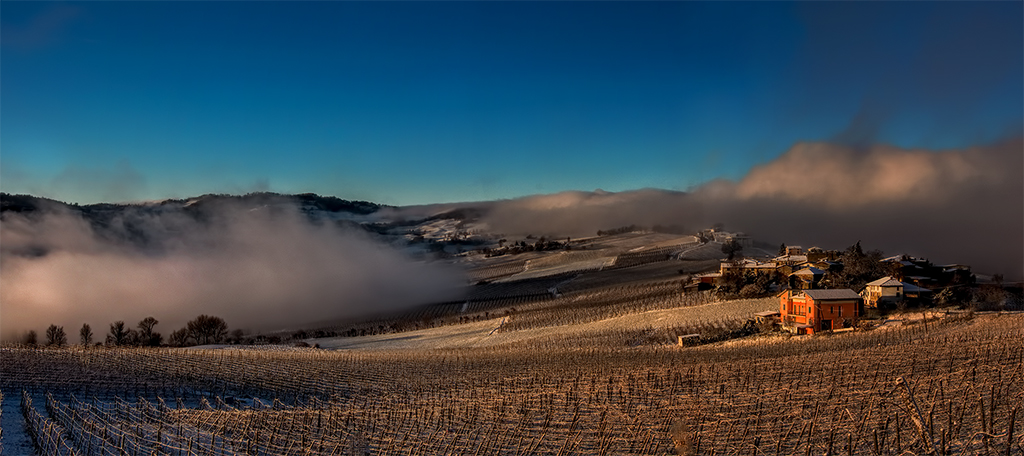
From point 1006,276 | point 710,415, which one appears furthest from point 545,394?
point 1006,276

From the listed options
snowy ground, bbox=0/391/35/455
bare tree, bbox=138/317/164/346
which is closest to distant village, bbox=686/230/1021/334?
snowy ground, bbox=0/391/35/455

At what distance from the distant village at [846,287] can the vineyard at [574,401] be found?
8436 mm

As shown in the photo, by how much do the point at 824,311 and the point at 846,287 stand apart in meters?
16.2

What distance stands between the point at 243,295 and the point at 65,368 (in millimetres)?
107001

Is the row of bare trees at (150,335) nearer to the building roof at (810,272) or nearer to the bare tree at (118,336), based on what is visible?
the bare tree at (118,336)

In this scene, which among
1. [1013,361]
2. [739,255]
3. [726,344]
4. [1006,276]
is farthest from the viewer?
[739,255]

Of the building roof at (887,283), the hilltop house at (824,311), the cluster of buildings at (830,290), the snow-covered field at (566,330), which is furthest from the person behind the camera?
the snow-covered field at (566,330)

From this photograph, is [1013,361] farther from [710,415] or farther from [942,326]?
[942,326]

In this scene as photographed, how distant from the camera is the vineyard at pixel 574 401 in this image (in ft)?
66.9

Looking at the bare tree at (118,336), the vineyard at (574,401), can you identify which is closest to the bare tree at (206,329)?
the bare tree at (118,336)

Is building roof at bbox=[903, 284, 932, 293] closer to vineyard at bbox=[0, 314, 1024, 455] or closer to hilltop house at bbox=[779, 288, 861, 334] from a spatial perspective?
hilltop house at bbox=[779, 288, 861, 334]

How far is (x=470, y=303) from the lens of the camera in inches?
4500

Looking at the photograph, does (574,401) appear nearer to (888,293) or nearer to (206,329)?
(888,293)

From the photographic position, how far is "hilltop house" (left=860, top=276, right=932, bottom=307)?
207 feet
